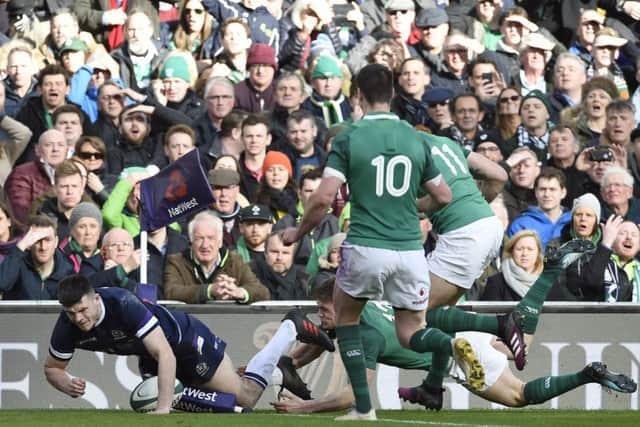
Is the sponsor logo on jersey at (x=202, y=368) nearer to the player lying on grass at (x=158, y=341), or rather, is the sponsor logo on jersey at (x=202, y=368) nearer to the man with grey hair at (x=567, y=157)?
the player lying on grass at (x=158, y=341)

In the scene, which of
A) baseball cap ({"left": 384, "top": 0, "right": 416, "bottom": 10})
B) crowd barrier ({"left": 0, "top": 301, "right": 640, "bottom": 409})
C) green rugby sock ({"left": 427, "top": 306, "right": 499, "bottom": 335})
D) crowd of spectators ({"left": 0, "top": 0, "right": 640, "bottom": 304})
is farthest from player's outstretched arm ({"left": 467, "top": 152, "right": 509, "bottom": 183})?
baseball cap ({"left": 384, "top": 0, "right": 416, "bottom": 10})

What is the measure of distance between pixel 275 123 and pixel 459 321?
6.36 m

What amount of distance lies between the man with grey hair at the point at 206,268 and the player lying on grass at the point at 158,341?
3.44ft

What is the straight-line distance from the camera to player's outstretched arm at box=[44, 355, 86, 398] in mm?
12242

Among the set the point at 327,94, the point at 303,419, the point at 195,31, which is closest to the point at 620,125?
the point at 327,94

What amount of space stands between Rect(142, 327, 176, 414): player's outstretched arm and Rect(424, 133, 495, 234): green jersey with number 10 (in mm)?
2018

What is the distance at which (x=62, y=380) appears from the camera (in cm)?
1233

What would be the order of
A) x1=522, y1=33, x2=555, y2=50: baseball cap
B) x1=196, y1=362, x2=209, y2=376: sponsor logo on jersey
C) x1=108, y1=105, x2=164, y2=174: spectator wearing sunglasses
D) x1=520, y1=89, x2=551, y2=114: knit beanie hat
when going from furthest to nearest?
x1=522, y1=33, x2=555, y2=50: baseball cap
x1=520, y1=89, x2=551, y2=114: knit beanie hat
x1=108, y1=105, x2=164, y2=174: spectator wearing sunglasses
x1=196, y1=362, x2=209, y2=376: sponsor logo on jersey

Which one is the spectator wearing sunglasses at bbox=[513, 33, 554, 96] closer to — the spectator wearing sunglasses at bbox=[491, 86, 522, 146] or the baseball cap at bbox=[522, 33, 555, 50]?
the baseball cap at bbox=[522, 33, 555, 50]

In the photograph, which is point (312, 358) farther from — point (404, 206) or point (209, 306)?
point (404, 206)

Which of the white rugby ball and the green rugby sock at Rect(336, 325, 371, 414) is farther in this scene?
the white rugby ball

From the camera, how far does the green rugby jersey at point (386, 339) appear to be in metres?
12.4

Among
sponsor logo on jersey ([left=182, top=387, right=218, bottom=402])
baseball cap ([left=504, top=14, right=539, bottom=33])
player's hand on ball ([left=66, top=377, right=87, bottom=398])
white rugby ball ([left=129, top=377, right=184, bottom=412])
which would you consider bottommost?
sponsor logo on jersey ([left=182, top=387, right=218, bottom=402])

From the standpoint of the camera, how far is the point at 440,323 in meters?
11.8
